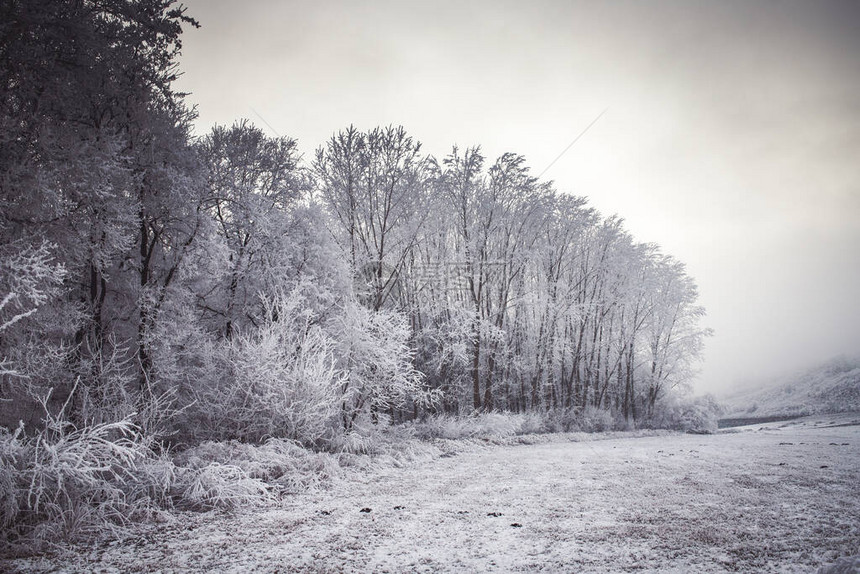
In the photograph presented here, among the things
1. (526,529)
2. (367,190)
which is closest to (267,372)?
(526,529)

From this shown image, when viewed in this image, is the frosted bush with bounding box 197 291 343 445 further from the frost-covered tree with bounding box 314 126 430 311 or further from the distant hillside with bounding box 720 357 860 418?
the distant hillside with bounding box 720 357 860 418

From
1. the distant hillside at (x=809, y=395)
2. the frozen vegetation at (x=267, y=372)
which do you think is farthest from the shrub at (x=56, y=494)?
the distant hillside at (x=809, y=395)

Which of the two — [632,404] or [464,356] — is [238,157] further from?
[632,404]

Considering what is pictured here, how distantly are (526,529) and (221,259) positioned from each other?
34.5ft

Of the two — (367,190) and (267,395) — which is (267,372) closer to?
(267,395)

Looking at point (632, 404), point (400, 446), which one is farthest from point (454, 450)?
point (632, 404)

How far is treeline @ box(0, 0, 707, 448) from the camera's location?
6.68m

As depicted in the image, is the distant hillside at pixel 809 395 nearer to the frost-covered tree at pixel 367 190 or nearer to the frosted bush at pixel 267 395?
the frost-covered tree at pixel 367 190

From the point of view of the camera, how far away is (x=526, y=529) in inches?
171

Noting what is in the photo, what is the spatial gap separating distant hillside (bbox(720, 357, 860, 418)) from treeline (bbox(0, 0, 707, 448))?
19.0 metres

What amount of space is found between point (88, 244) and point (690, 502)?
A: 1092 cm

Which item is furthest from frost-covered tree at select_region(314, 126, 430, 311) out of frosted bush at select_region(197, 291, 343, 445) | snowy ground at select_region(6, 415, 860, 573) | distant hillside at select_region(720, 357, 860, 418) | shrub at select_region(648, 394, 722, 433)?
distant hillside at select_region(720, 357, 860, 418)

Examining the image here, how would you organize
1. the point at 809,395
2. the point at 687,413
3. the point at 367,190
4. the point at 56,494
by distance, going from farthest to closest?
the point at 809,395 < the point at 687,413 < the point at 367,190 < the point at 56,494

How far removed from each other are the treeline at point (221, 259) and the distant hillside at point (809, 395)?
18998 millimetres
